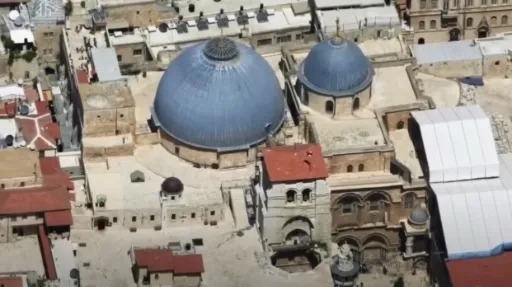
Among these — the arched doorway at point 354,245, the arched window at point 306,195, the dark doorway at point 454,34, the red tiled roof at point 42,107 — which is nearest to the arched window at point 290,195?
the arched window at point 306,195

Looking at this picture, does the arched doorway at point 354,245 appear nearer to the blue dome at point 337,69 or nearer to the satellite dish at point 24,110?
the blue dome at point 337,69

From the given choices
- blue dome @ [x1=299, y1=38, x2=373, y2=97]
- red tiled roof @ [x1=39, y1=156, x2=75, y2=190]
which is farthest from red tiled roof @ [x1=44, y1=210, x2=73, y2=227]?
blue dome @ [x1=299, y1=38, x2=373, y2=97]

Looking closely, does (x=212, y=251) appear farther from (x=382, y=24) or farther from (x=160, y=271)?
(x=382, y=24)

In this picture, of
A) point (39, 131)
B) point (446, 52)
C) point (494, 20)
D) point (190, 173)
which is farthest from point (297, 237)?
point (494, 20)

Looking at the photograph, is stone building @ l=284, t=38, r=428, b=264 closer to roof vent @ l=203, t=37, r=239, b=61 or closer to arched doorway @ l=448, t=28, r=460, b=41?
roof vent @ l=203, t=37, r=239, b=61

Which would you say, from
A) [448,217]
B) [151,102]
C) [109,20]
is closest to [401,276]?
[448,217]

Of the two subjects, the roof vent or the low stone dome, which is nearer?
the low stone dome
